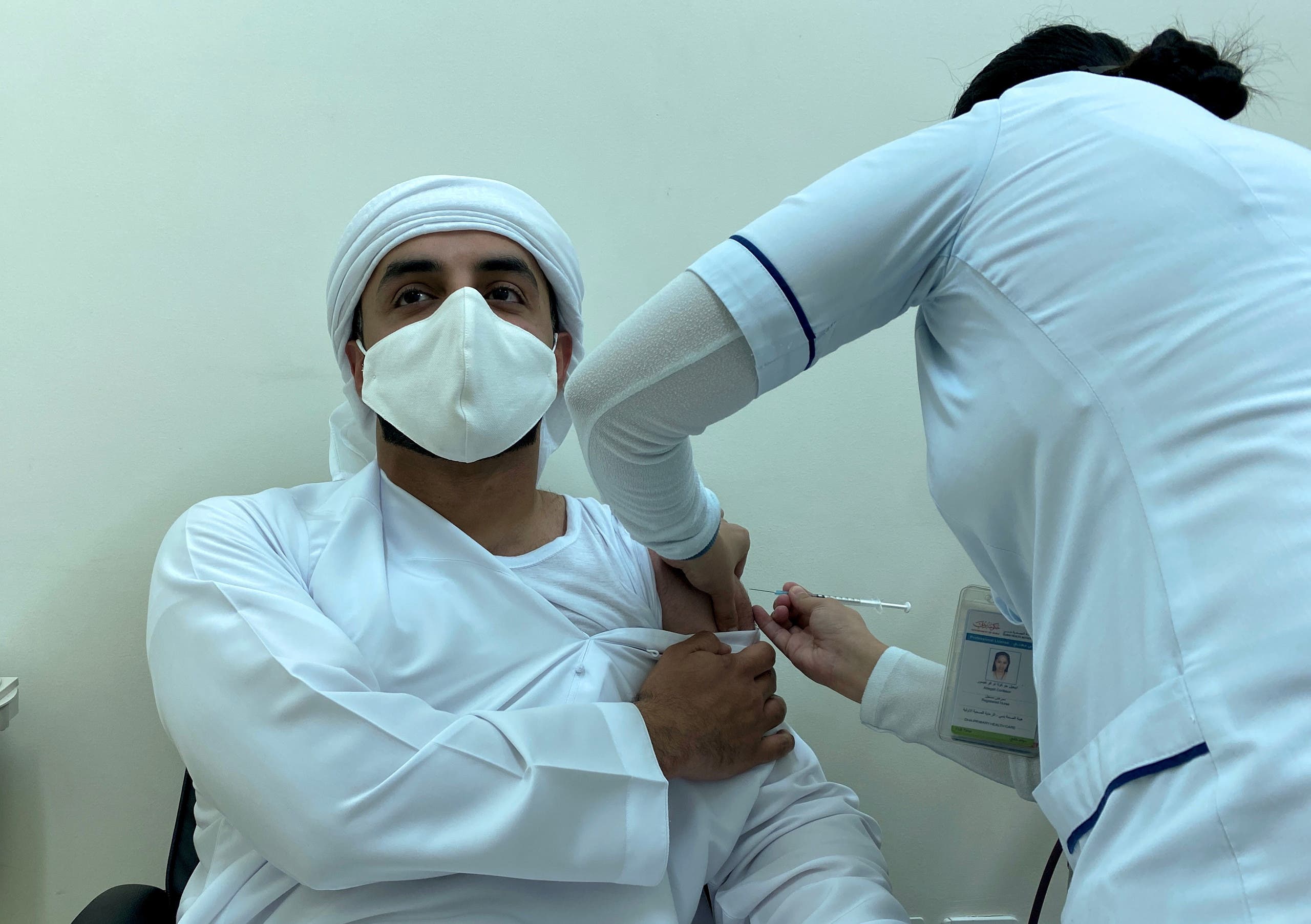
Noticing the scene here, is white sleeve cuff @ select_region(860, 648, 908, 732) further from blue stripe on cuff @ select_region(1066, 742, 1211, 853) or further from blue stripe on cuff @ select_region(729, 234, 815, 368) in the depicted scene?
blue stripe on cuff @ select_region(729, 234, 815, 368)

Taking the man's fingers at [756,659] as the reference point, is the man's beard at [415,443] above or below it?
above

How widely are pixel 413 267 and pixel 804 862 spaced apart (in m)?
1.00

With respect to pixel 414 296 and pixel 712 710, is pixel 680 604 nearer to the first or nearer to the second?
pixel 712 710

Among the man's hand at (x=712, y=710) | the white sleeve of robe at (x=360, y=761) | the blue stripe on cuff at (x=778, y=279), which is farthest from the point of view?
the man's hand at (x=712, y=710)

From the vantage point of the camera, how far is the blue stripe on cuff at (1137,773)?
61 cm

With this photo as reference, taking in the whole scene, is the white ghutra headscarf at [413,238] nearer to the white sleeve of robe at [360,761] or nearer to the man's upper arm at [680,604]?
the man's upper arm at [680,604]

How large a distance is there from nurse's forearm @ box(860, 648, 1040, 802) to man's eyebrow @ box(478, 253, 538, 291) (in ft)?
2.57

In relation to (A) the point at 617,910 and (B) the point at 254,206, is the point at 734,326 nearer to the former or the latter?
(A) the point at 617,910

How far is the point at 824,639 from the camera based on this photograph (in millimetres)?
1370

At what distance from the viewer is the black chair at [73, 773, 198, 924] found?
42.4 inches

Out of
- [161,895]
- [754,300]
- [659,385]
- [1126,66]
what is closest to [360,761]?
[161,895]

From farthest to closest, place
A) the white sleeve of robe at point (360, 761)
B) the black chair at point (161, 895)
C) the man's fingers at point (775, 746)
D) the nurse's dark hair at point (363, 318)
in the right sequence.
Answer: the nurse's dark hair at point (363, 318), the man's fingers at point (775, 746), the black chair at point (161, 895), the white sleeve of robe at point (360, 761)

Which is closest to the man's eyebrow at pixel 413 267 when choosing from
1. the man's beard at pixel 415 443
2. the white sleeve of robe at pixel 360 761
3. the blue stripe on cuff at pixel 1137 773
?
the man's beard at pixel 415 443

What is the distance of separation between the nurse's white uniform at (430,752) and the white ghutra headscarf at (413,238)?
15cm
